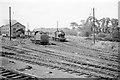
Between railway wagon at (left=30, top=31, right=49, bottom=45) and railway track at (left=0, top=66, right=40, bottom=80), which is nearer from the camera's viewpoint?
railway track at (left=0, top=66, right=40, bottom=80)

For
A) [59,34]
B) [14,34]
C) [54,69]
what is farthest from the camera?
[14,34]

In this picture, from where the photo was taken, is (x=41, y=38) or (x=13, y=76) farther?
(x=41, y=38)

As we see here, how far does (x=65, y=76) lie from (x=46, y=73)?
1213 mm

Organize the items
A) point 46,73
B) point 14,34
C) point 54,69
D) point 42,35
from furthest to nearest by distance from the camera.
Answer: point 14,34
point 42,35
point 54,69
point 46,73

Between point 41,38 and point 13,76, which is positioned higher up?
point 41,38

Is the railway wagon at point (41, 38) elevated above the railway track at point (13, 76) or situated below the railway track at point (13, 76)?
above

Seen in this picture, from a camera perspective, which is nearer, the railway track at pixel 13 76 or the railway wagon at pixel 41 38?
the railway track at pixel 13 76

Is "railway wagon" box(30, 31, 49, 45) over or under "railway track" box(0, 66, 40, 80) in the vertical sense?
over

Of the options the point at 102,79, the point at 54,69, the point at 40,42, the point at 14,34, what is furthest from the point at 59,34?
the point at 102,79

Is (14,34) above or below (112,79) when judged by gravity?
above

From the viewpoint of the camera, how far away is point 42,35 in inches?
1040

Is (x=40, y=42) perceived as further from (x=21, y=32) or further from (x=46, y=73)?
(x=46, y=73)

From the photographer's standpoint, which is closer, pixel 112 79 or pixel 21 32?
pixel 112 79

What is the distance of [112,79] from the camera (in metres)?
8.45
